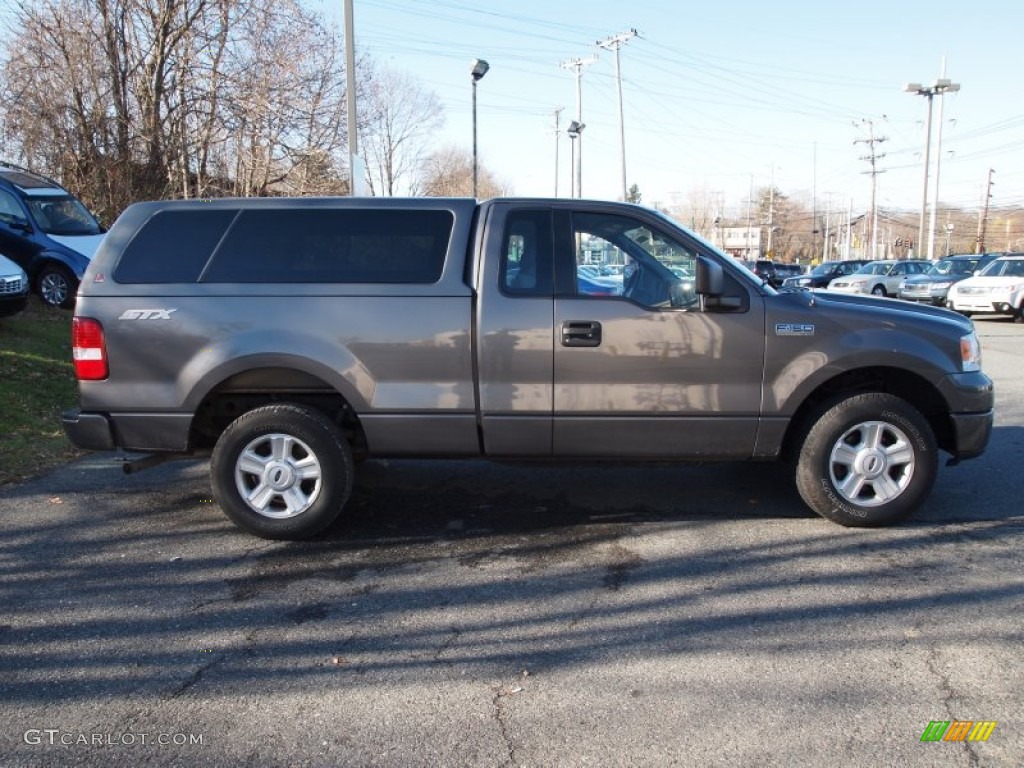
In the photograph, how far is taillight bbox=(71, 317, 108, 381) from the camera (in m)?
4.67

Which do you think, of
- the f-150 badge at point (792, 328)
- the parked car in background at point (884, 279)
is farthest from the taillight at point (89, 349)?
the parked car in background at point (884, 279)

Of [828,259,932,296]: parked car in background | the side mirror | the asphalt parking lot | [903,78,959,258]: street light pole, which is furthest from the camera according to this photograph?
[903,78,959,258]: street light pole

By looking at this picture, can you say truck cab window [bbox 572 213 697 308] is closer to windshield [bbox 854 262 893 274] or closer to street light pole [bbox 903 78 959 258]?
windshield [bbox 854 262 893 274]

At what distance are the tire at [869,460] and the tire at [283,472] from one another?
283cm

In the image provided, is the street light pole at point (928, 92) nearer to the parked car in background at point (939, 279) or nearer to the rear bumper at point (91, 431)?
the parked car in background at point (939, 279)

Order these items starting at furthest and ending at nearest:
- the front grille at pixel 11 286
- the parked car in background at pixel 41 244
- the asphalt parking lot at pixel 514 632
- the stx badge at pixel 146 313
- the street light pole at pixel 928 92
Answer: the street light pole at pixel 928 92 → the parked car in background at pixel 41 244 → the front grille at pixel 11 286 → the stx badge at pixel 146 313 → the asphalt parking lot at pixel 514 632

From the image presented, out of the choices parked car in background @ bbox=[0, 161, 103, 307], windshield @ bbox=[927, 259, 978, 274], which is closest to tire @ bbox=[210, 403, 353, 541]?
parked car in background @ bbox=[0, 161, 103, 307]

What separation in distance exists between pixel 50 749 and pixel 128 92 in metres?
20.1

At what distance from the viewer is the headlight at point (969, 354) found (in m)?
4.83

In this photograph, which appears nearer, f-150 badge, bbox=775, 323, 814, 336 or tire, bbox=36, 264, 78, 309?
f-150 badge, bbox=775, 323, 814, 336

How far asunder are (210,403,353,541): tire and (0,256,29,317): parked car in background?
6.69 m

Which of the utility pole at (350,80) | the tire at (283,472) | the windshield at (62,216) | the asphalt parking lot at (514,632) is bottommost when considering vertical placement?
the asphalt parking lot at (514,632)

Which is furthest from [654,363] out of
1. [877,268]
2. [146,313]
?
[877,268]

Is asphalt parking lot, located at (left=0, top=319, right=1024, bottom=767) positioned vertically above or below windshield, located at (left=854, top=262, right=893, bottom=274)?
below
